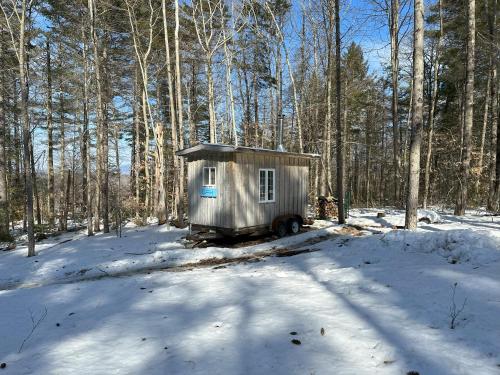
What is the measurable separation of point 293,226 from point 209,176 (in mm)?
3667

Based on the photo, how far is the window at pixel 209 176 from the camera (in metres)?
10.6

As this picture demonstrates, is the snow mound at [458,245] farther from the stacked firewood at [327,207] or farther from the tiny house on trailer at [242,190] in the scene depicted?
the stacked firewood at [327,207]

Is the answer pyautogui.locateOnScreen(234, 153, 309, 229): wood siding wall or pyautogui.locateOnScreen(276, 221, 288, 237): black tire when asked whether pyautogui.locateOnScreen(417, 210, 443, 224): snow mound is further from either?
pyautogui.locateOnScreen(276, 221, 288, 237): black tire

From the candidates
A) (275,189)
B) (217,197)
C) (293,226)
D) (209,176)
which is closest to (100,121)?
(209,176)

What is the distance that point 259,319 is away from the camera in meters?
3.68

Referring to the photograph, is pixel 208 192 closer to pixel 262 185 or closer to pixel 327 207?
pixel 262 185

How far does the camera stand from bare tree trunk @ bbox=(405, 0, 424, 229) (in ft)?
27.2

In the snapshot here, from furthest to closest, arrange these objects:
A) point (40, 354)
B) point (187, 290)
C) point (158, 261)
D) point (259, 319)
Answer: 1. point (158, 261)
2. point (187, 290)
3. point (259, 319)
4. point (40, 354)

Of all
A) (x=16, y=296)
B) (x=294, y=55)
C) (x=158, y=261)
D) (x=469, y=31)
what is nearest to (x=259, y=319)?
(x=16, y=296)

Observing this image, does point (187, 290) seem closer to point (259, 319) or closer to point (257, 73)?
point (259, 319)

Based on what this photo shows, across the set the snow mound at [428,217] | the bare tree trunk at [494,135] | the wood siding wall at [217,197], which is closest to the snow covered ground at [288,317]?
the wood siding wall at [217,197]

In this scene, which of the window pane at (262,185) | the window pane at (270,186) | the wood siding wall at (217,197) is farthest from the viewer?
the window pane at (270,186)

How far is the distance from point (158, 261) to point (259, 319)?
5479 millimetres

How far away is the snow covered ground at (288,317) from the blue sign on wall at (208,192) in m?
3.72
